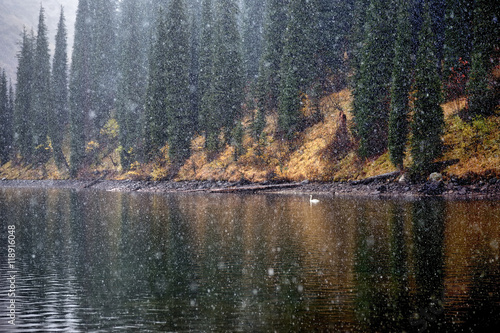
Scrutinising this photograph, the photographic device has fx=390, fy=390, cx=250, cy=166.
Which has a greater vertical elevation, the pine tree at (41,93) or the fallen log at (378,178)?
the pine tree at (41,93)

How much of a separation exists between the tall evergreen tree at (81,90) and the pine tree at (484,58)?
6183 cm

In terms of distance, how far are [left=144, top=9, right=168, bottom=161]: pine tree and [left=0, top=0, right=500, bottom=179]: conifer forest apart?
0.64 ft

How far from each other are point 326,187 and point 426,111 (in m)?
12.1

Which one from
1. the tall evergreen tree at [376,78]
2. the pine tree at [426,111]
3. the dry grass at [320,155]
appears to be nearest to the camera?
the dry grass at [320,155]

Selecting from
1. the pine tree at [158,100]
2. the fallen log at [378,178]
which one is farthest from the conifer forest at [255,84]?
the fallen log at [378,178]

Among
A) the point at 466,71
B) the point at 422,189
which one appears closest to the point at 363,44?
the point at 466,71

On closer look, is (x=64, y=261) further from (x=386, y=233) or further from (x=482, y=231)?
(x=482, y=231)

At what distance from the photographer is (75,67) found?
73.8 metres

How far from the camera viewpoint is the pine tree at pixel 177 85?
55281 mm

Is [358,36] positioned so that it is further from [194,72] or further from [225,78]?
[194,72]

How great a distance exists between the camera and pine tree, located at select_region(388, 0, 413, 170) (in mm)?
35969

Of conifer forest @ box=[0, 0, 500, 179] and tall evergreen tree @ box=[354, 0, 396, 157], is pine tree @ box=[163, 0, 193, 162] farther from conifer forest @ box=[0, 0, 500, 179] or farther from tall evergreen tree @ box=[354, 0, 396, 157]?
tall evergreen tree @ box=[354, 0, 396, 157]

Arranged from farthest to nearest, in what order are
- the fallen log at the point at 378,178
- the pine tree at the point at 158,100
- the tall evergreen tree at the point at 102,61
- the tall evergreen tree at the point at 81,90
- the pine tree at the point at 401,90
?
the tall evergreen tree at the point at 102,61 < the tall evergreen tree at the point at 81,90 < the pine tree at the point at 158,100 < the fallen log at the point at 378,178 < the pine tree at the point at 401,90

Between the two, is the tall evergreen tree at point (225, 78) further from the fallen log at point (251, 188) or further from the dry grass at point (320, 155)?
the fallen log at point (251, 188)
